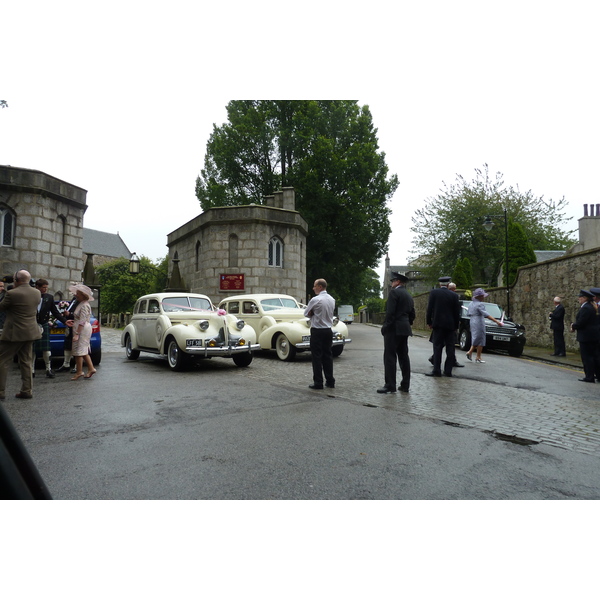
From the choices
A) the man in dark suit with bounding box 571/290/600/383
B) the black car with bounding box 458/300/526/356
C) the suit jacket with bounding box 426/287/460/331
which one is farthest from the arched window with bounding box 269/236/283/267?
the man in dark suit with bounding box 571/290/600/383

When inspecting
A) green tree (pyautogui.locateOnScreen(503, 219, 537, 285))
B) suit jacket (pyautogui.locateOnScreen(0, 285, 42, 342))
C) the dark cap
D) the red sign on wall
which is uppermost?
green tree (pyautogui.locateOnScreen(503, 219, 537, 285))

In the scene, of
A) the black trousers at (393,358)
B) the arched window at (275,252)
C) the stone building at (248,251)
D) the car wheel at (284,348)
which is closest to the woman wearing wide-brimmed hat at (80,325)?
the car wheel at (284,348)

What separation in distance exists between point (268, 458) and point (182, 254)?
77.3ft

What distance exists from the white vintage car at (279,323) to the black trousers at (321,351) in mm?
3930

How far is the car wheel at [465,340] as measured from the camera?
1562 centimetres

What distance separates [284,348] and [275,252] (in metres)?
11.5

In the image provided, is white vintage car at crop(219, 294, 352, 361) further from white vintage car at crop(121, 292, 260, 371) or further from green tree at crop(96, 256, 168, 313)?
green tree at crop(96, 256, 168, 313)

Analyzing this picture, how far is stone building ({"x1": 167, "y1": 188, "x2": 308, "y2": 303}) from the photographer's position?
2267 centimetres

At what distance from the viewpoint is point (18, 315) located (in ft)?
22.8

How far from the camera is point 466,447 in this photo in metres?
4.56

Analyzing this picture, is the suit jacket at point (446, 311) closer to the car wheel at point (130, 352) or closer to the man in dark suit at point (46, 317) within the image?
the man in dark suit at point (46, 317)

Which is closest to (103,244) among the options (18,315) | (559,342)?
(559,342)

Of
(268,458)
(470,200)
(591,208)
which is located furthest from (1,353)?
(470,200)

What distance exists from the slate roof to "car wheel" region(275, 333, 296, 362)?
248ft
